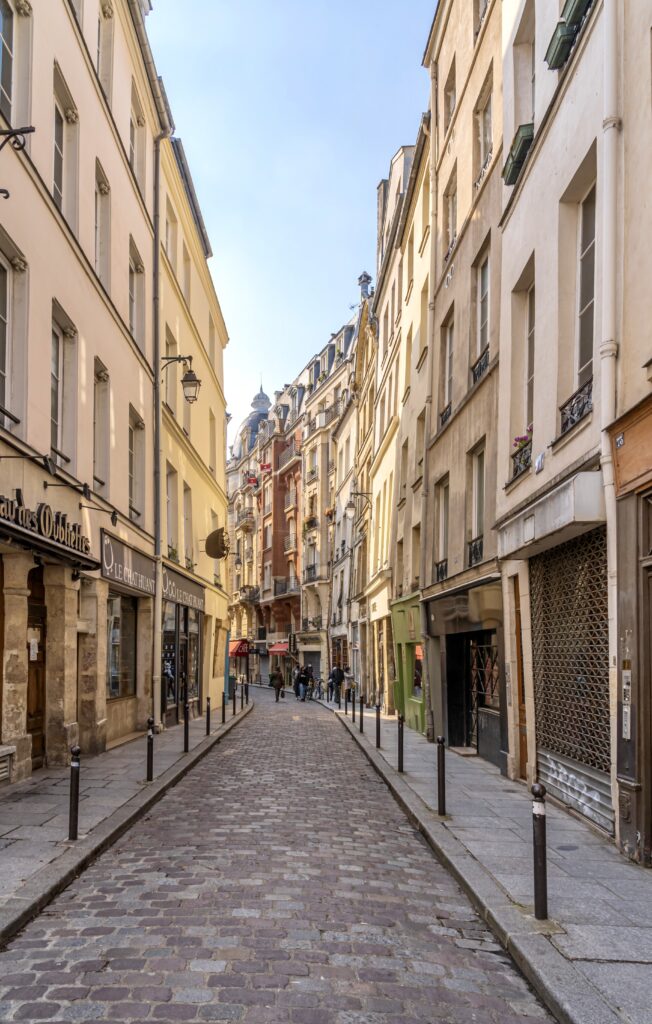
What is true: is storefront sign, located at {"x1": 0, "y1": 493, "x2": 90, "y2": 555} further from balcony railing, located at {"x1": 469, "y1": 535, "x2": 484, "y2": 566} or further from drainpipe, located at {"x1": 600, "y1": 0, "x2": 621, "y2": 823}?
balcony railing, located at {"x1": 469, "y1": 535, "x2": 484, "y2": 566}

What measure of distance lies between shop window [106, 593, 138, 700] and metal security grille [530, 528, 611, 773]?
7.79m

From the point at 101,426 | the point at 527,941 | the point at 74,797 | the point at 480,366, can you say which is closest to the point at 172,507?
the point at 101,426

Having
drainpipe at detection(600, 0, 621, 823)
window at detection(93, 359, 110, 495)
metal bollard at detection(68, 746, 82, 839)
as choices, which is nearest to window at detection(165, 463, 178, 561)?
window at detection(93, 359, 110, 495)

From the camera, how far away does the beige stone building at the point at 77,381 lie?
405 inches

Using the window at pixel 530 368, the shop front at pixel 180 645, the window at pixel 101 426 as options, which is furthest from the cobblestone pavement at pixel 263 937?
the shop front at pixel 180 645

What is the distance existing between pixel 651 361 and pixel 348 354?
142 ft

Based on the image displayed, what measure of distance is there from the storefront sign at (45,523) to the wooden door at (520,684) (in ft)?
19.5

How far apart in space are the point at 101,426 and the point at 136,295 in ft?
14.6

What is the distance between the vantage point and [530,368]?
1152 cm

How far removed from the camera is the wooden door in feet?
36.9

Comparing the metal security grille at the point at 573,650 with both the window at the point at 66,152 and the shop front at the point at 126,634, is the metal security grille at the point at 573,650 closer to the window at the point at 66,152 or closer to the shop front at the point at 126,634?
the shop front at the point at 126,634

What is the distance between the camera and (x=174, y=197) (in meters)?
21.6

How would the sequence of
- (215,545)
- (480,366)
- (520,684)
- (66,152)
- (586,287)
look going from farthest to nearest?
1. (215,545)
2. (480,366)
3. (66,152)
4. (520,684)
5. (586,287)

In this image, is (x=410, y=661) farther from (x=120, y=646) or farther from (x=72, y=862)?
(x=72, y=862)
